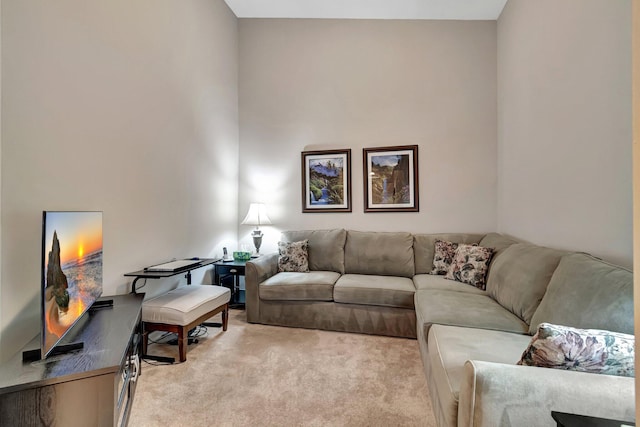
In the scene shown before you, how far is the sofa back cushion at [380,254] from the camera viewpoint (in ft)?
10.8

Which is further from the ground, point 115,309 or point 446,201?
point 446,201

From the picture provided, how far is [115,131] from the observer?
2.20m

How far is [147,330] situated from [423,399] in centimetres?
201

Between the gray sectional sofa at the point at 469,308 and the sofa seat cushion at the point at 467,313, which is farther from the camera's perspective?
the sofa seat cushion at the point at 467,313

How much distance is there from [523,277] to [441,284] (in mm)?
834

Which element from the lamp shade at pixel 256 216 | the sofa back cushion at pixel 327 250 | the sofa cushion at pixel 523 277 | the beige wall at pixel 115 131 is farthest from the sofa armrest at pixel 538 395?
the lamp shade at pixel 256 216

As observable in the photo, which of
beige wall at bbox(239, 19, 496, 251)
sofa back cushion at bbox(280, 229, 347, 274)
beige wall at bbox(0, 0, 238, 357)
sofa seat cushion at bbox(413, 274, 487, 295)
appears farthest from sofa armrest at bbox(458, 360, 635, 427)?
beige wall at bbox(239, 19, 496, 251)

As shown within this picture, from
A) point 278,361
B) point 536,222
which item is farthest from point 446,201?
point 278,361

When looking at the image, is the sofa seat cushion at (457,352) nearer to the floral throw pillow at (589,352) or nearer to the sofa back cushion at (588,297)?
the sofa back cushion at (588,297)

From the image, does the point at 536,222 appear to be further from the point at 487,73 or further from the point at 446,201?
the point at 487,73

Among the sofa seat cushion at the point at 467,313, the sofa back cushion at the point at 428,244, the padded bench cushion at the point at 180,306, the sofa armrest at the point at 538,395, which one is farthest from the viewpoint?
the sofa back cushion at the point at 428,244

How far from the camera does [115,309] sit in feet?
6.36

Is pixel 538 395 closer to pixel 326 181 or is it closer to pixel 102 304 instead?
pixel 102 304

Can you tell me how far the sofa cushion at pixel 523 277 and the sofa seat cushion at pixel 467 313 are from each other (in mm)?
71
